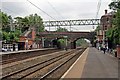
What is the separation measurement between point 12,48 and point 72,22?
2704 centimetres

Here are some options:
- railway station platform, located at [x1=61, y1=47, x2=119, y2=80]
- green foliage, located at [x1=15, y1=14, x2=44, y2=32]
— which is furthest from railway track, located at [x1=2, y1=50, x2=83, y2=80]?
green foliage, located at [x1=15, y1=14, x2=44, y2=32]

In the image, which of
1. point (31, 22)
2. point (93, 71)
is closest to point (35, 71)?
point (93, 71)

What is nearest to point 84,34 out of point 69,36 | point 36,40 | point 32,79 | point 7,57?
point 69,36

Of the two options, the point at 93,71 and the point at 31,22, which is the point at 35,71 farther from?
the point at 31,22

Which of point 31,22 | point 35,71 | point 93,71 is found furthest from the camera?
point 31,22

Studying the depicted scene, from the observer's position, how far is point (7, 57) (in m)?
40.4

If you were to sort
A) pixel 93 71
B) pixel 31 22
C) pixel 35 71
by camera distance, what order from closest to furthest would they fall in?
pixel 93 71 → pixel 35 71 → pixel 31 22

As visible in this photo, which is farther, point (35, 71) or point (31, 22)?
point (31, 22)

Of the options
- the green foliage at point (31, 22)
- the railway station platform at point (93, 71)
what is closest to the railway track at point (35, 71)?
the railway station platform at point (93, 71)

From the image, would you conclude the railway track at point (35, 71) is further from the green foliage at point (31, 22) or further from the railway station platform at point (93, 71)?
the green foliage at point (31, 22)

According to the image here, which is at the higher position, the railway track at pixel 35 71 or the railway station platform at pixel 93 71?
the railway station platform at pixel 93 71

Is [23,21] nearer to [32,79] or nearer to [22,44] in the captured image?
[22,44]

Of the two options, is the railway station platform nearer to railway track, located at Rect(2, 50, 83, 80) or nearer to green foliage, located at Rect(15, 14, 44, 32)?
railway track, located at Rect(2, 50, 83, 80)

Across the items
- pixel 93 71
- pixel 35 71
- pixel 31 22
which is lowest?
pixel 35 71
